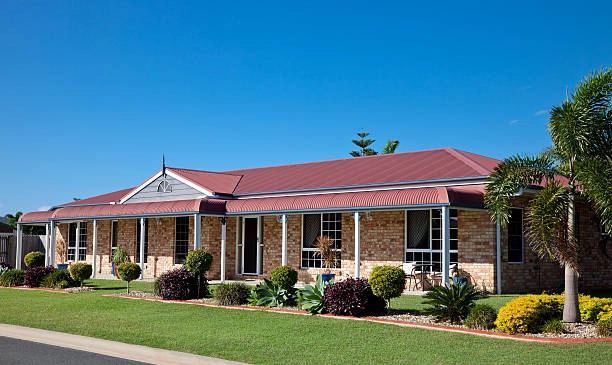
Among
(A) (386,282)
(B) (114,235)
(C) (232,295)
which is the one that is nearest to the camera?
(A) (386,282)

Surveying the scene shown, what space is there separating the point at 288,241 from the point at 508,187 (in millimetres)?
11595

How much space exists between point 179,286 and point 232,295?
2.15 m

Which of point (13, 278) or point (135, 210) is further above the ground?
point (135, 210)

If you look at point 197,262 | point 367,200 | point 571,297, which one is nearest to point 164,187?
point 197,262

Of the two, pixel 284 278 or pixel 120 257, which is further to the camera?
pixel 120 257

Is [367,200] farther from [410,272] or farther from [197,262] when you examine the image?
[197,262]

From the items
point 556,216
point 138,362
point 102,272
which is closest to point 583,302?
point 556,216

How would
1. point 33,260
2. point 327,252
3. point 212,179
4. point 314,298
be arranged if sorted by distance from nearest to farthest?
1. point 314,298
2. point 327,252
3. point 33,260
4. point 212,179

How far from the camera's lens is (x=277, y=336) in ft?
37.7

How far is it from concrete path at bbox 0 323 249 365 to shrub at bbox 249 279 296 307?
4843 millimetres

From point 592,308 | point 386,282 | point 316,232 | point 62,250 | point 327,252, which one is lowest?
point 592,308

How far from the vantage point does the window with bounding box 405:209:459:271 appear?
19359mm

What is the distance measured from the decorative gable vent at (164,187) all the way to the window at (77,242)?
17.7 ft

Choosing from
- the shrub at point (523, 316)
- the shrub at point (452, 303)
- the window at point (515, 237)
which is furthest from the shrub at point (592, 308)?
the window at point (515, 237)
